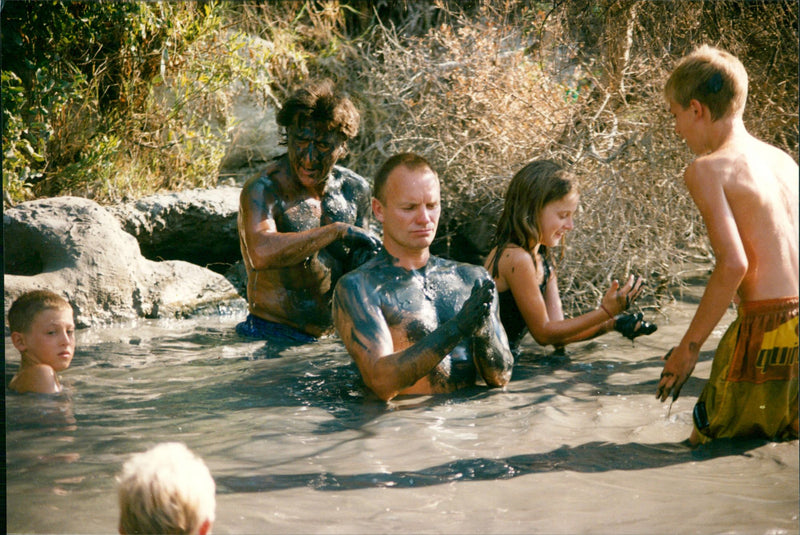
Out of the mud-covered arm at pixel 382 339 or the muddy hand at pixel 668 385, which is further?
the mud-covered arm at pixel 382 339

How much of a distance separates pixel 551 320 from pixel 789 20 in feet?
6.84

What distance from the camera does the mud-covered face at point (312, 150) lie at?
5.19 meters

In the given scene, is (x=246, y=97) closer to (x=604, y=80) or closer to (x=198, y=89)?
(x=198, y=89)

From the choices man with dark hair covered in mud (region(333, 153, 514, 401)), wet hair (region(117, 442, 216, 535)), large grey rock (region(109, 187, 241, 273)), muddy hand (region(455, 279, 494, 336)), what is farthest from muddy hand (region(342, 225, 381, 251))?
wet hair (region(117, 442, 216, 535))

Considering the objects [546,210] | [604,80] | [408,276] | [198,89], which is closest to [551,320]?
[546,210]

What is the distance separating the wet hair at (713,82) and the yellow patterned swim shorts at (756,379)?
76 centimetres

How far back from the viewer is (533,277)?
4.58 m

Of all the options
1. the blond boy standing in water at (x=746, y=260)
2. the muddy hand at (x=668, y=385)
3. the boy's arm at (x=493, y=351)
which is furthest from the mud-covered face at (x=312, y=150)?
the muddy hand at (x=668, y=385)

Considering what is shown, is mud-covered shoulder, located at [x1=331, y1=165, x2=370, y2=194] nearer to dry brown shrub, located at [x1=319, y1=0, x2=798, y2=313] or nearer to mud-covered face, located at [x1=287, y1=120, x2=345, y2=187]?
mud-covered face, located at [x1=287, y1=120, x2=345, y2=187]

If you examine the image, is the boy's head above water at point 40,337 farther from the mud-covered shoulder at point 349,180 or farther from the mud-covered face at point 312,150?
the mud-covered shoulder at point 349,180

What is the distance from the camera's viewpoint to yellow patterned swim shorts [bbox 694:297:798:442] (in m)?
3.31

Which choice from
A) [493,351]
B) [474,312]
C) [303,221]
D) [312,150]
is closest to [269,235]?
[303,221]

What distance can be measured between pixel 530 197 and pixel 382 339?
4.31 feet

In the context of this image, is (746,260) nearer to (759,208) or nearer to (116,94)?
(759,208)
